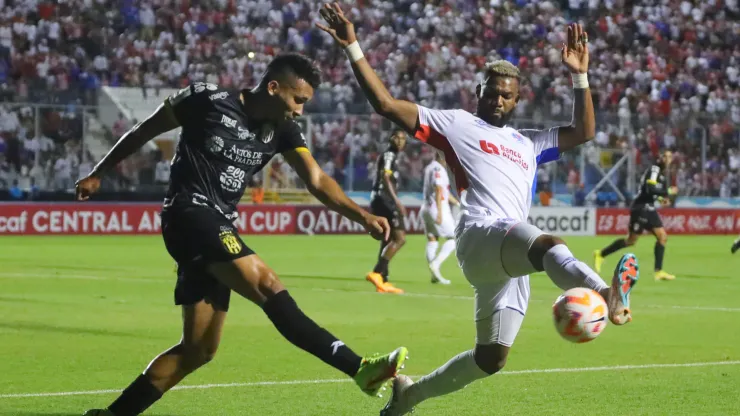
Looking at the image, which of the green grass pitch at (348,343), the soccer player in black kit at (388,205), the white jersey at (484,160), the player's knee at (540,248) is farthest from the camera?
the soccer player in black kit at (388,205)

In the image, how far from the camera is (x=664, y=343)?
41.1 feet

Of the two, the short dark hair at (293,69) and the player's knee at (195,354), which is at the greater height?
the short dark hair at (293,69)

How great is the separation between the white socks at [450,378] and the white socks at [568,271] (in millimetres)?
951

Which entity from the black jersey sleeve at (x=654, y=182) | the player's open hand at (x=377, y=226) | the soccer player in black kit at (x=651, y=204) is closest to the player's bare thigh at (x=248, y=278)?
the player's open hand at (x=377, y=226)

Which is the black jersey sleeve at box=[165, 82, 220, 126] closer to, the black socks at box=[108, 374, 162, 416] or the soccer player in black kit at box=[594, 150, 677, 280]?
the black socks at box=[108, 374, 162, 416]

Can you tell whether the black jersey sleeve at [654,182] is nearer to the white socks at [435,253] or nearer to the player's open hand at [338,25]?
the white socks at [435,253]

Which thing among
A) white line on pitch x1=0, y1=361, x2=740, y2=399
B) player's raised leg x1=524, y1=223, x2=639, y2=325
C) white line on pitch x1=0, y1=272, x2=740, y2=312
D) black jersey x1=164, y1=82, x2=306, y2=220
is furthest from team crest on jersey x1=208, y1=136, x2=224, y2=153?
white line on pitch x1=0, y1=272, x2=740, y2=312

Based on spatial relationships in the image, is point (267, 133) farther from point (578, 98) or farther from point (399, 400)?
point (578, 98)

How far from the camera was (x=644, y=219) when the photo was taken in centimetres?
2256

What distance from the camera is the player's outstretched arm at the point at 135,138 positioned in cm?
698

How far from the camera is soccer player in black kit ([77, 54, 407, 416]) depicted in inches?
259

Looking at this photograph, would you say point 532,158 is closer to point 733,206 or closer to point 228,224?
point 228,224

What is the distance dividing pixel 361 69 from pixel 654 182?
16.1m

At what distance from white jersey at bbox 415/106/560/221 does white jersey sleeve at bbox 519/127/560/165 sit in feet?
0.40
